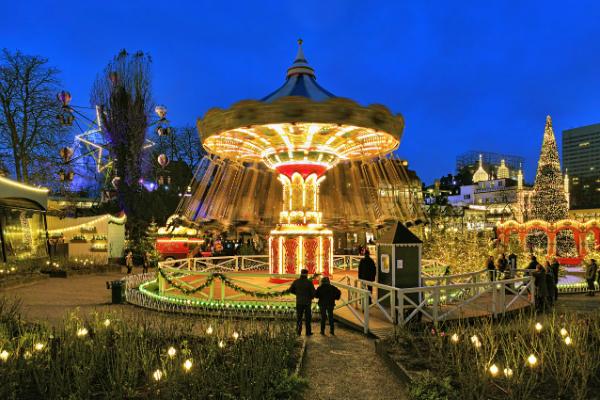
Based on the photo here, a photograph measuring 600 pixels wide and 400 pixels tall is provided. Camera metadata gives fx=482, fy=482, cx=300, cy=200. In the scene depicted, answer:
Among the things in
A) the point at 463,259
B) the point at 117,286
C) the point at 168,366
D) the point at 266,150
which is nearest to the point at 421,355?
the point at 168,366

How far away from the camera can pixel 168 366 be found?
19.7 feet

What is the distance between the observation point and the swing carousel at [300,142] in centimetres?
1300

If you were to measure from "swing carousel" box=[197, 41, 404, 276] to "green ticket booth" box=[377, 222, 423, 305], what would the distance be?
3.32m

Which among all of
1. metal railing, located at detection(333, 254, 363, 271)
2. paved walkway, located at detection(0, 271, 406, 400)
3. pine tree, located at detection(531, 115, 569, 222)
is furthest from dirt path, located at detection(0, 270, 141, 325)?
pine tree, located at detection(531, 115, 569, 222)

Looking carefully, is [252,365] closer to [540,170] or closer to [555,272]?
[555,272]

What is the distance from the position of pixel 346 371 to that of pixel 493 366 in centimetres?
A: 239

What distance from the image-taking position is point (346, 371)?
7.50 meters

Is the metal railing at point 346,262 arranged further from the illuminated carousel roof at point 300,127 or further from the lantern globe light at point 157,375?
the lantern globe light at point 157,375

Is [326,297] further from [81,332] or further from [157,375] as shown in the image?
[157,375]

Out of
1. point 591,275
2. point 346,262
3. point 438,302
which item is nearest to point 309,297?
point 438,302

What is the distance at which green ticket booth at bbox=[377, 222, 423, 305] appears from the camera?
1148cm

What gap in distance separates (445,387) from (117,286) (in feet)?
35.7

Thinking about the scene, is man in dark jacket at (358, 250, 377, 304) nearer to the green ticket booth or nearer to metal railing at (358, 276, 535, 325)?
metal railing at (358, 276, 535, 325)

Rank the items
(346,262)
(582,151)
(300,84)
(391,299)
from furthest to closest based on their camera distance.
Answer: (582,151), (346,262), (300,84), (391,299)
